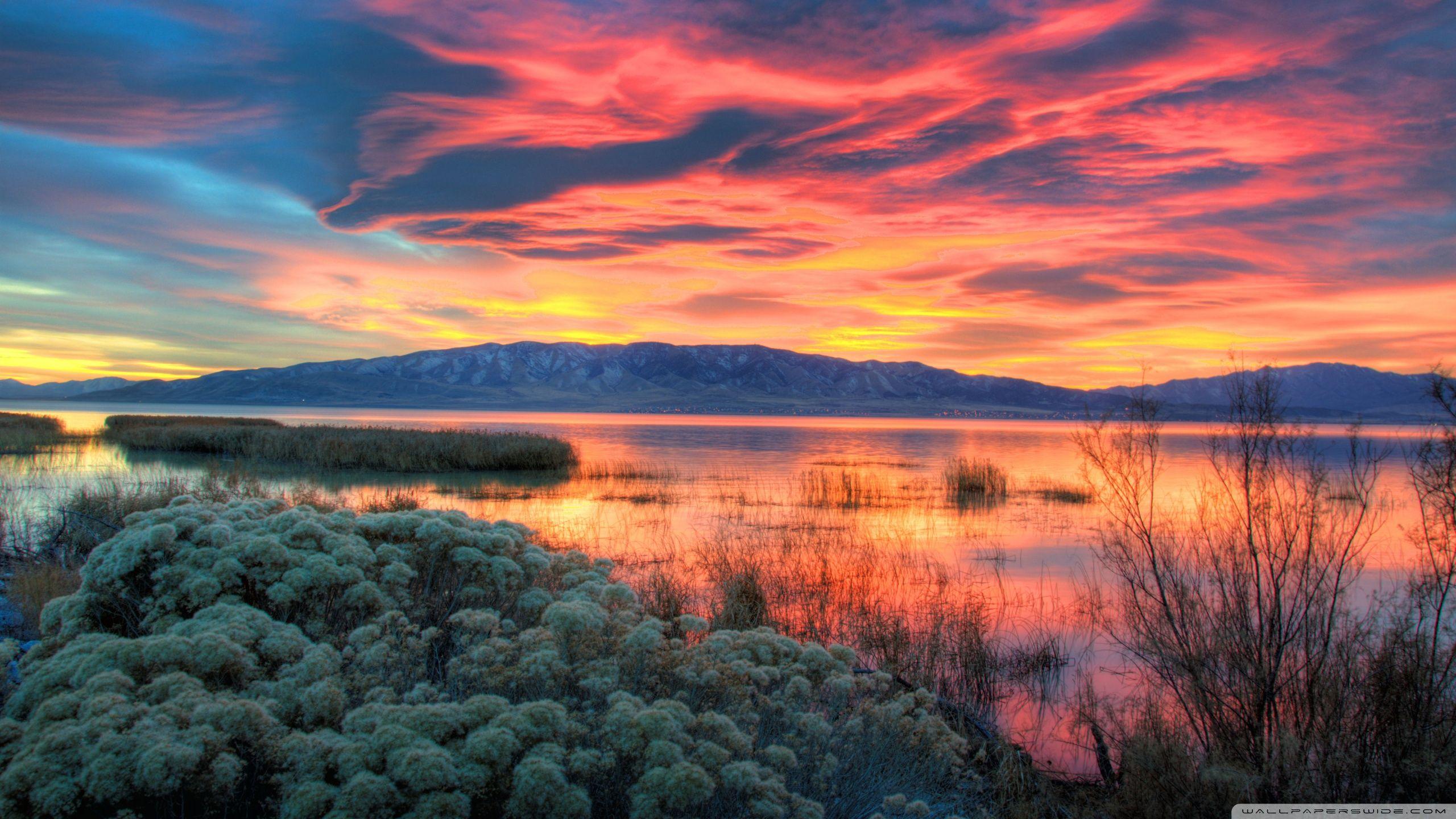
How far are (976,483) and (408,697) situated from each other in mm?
25008

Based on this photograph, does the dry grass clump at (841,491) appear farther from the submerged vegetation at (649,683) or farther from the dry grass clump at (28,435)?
the dry grass clump at (28,435)

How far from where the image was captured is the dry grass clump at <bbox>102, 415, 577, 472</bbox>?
105 feet

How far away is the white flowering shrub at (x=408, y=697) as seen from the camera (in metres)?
2.99

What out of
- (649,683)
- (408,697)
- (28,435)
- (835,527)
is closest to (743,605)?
(649,683)

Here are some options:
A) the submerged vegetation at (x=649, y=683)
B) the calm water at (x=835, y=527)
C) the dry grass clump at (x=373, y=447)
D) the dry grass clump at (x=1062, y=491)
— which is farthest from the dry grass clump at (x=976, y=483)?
the dry grass clump at (x=373, y=447)

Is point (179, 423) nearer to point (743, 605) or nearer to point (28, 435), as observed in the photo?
point (28, 435)

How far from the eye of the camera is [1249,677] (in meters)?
5.91

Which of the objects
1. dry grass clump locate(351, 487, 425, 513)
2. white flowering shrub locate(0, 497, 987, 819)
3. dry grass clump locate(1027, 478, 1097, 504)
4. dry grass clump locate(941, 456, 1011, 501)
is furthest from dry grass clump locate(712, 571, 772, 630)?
dry grass clump locate(1027, 478, 1097, 504)

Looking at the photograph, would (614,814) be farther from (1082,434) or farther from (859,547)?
(859,547)

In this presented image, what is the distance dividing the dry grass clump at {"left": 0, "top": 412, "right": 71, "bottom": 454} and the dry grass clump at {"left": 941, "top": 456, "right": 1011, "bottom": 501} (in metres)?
36.1

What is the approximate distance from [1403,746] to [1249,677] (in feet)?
3.03

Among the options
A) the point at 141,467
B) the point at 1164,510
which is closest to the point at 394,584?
the point at 1164,510

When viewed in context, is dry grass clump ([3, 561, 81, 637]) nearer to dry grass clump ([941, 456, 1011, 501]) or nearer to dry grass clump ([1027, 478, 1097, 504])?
dry grass clump ([941, 456, 1011, 501])

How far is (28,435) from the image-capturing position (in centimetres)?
3575
